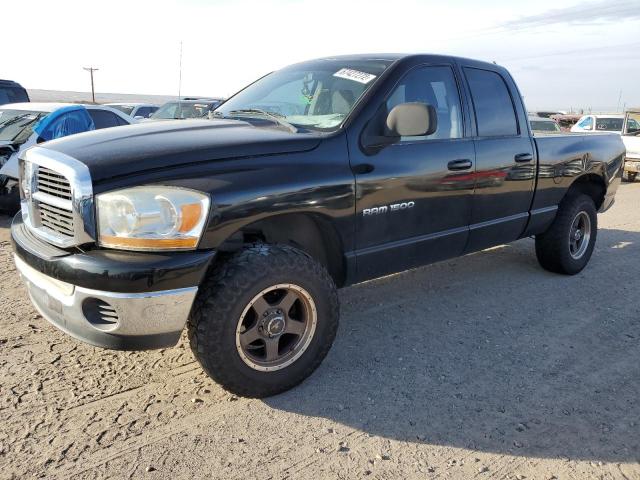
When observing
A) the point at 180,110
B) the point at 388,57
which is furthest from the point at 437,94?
the point at 180,110

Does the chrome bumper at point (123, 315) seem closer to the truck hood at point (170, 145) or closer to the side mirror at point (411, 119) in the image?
the truck hood at point (170, 145)

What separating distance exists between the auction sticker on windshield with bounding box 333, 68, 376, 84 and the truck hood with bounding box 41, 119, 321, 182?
65 centimetres

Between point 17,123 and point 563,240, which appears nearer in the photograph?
point 563,240

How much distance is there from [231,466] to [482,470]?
1.14m

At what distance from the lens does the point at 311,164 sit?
10.3 ft

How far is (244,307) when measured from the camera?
2850mm

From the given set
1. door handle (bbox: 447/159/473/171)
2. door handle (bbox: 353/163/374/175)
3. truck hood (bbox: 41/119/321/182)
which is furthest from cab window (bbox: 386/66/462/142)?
truck hood (bbox: 41/119/321/182)

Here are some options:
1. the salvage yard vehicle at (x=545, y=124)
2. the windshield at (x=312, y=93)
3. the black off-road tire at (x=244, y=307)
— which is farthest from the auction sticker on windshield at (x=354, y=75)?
the salvage yard vehicle at (x=545, y=124)

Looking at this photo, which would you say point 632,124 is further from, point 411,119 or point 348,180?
point 348,180

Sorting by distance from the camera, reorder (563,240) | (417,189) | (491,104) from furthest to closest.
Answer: (563,240) → (491,104) → (417,189)

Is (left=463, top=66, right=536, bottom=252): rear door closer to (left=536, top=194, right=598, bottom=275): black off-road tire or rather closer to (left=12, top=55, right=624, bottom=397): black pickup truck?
(left=12, top=55, right=624, bottom=397): black pickup truck

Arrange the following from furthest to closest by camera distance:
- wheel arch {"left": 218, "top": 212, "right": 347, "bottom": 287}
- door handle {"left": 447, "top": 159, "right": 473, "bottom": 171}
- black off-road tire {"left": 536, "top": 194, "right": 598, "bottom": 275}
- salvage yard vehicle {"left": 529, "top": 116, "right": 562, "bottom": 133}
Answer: salvage yard vehicle {"left": 529, "top": 116, "right": 562, "bottom": 133}, black off-road tire {"left": 536, "top": 194, "right": 598, "bottom": 275}, door handle {"left": 447, "top": 159, "right": 473, "bottom": 171}, wheel arch {"left": 218, "top": 212, "right": 347, "bottom": 287}

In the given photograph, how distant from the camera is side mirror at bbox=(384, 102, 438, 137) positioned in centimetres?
336

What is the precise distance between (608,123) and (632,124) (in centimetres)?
106
